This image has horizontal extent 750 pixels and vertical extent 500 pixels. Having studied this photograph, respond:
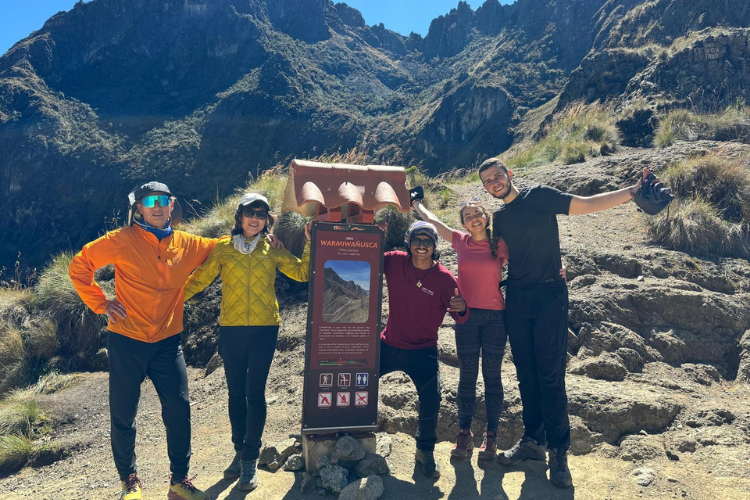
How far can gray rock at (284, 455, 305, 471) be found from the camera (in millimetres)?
3852

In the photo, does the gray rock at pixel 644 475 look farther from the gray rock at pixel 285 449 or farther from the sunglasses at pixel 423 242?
the gray rock at pixel 285 449

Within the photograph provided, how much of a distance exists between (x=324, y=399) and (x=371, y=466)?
1.96 feet

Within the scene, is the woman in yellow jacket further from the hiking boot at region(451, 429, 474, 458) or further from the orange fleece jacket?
the hiking boot at region(451, 429, 474, 458)

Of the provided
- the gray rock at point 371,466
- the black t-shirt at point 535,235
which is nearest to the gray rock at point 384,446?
the gray rock at point 371,466

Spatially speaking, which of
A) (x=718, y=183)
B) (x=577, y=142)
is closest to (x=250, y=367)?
(x=718, y=183)

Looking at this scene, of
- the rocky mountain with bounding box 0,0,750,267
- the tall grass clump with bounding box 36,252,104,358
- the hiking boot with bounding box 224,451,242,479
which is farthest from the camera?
the rocky mountain with bounding box 0,0,750,267

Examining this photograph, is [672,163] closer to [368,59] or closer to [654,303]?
[654,303]

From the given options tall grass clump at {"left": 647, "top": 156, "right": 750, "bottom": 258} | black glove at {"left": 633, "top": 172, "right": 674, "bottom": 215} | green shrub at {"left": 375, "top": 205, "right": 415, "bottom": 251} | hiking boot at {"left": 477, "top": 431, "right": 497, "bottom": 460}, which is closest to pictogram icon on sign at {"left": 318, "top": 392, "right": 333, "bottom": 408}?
hiking boot at {"left": 477, "top": 431, "right": 497, "bottom": 460}

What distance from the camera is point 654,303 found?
5723 mm

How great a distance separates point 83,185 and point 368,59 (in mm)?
46998

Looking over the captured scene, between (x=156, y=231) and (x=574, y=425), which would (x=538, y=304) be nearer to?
(x=574, y=425)

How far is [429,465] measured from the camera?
12.4 feet

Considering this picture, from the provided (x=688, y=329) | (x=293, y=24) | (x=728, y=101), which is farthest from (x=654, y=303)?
(x=293, y=24)

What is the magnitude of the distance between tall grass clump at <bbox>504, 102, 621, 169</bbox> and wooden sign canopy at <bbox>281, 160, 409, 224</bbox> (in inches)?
321
